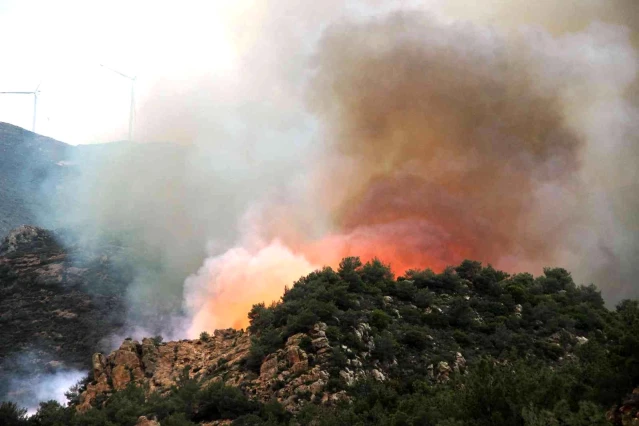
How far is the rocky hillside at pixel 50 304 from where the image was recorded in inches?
3250

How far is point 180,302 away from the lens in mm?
96125

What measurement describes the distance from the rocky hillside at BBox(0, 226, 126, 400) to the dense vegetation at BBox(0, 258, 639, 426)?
3945 centimetres

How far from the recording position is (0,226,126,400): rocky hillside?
82.6 m

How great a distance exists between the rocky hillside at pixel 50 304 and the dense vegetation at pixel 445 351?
3945cm

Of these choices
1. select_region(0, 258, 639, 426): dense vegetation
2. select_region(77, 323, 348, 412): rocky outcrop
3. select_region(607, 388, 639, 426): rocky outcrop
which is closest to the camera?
select_region(607, 388, 639, 426): rocky outcrop

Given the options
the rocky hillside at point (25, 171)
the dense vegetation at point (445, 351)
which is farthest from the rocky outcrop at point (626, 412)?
the rocky hillside at point (25, 171)

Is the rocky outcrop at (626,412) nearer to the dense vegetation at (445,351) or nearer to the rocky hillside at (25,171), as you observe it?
the dense vegetation at (445,351)

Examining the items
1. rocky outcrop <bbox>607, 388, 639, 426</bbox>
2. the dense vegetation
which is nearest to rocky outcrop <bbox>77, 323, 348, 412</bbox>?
the dense vegetation

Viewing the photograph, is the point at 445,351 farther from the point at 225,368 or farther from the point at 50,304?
the point at 50,304

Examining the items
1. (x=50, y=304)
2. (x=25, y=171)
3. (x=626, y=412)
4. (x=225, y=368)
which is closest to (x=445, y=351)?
(x=225, y=368)

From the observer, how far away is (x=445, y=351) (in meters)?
49.0

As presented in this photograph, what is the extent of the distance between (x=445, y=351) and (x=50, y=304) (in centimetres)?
6547

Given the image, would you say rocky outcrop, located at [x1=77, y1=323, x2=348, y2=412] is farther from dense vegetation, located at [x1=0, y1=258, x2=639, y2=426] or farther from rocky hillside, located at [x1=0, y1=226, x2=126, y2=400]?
rocky hillside, located at [x1=0, y1=226, x2=126, y2=400]

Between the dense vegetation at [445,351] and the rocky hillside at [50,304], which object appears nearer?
the dense vegetation at [445,351]
